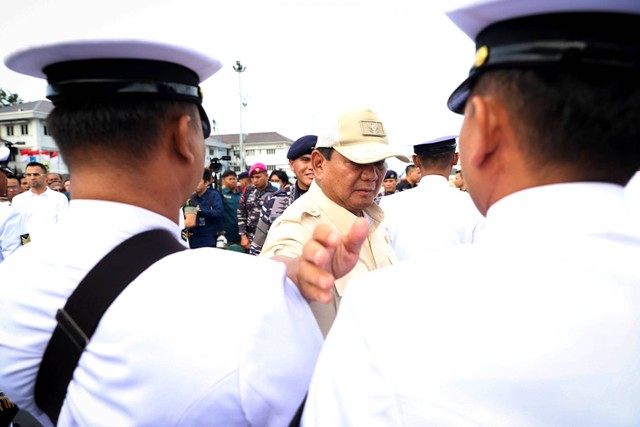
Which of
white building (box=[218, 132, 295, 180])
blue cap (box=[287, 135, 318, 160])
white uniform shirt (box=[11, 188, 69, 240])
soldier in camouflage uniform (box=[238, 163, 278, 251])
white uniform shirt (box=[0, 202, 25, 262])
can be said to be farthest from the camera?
white building (box=[218, 132, 295, 180])

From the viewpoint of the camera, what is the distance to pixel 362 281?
0.91 meters

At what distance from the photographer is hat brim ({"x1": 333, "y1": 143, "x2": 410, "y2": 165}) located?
239cm

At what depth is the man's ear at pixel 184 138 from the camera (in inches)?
48.1

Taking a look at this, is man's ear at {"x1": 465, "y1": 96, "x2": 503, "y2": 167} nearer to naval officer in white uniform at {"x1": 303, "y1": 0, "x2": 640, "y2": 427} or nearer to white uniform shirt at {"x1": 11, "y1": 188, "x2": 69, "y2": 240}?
naval officer in white uniform at {"x1": 303, "y1": 0, "x2": 640, "y2": 427}

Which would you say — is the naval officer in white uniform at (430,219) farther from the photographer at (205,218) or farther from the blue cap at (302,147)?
the photographer at (205,218)

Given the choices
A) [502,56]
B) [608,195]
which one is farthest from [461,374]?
[502,56]

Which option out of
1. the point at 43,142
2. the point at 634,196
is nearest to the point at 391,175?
the point at 634,196

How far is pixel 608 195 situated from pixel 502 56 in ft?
1.26

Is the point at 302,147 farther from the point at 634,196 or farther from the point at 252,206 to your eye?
the point at 634,196

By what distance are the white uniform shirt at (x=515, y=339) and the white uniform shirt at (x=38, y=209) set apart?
20.8 feet

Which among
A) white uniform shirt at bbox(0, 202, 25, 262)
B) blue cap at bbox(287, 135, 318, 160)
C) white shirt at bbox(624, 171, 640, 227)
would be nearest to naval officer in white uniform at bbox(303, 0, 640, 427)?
white shirt at bbox(624, 171, 640, 227)

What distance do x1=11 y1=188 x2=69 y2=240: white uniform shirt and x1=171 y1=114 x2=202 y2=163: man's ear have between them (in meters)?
5.68

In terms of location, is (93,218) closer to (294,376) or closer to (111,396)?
(111,396)

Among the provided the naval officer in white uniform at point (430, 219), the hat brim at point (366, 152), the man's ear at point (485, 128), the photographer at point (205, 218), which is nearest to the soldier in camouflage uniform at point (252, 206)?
the photographer at point (205, 218)
